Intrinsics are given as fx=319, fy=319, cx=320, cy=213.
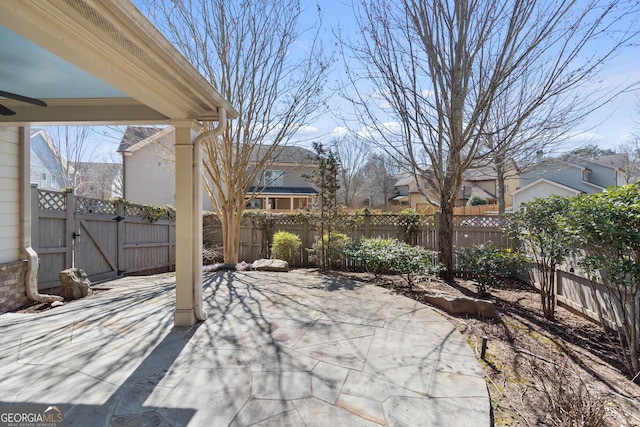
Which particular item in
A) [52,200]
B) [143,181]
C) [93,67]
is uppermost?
[143,181]

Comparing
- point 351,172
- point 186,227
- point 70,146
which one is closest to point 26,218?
point 186,227

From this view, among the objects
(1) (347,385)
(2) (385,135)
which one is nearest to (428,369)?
(1) (347,385)

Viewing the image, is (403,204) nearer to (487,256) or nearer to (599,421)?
(487,256)

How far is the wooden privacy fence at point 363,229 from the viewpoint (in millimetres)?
7430

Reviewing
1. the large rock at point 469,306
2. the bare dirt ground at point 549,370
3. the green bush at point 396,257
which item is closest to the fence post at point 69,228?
the green bush at point 396,257

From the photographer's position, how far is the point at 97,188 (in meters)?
22.2

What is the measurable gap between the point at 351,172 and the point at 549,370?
21326 mm

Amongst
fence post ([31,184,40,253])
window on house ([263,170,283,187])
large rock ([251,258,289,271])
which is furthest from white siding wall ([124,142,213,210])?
fence post ([31,184,40,253])

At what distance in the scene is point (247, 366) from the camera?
2.59 meters

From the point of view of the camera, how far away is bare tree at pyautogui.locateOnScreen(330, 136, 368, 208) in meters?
20.7

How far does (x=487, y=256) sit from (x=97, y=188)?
25.0 meters

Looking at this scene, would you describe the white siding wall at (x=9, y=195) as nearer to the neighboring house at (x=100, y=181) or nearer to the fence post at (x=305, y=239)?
the fence post at (x=305, y=239)

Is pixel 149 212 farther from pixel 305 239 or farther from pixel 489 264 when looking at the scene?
pixel 489 264

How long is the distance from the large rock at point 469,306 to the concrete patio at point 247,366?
13.1 inches
